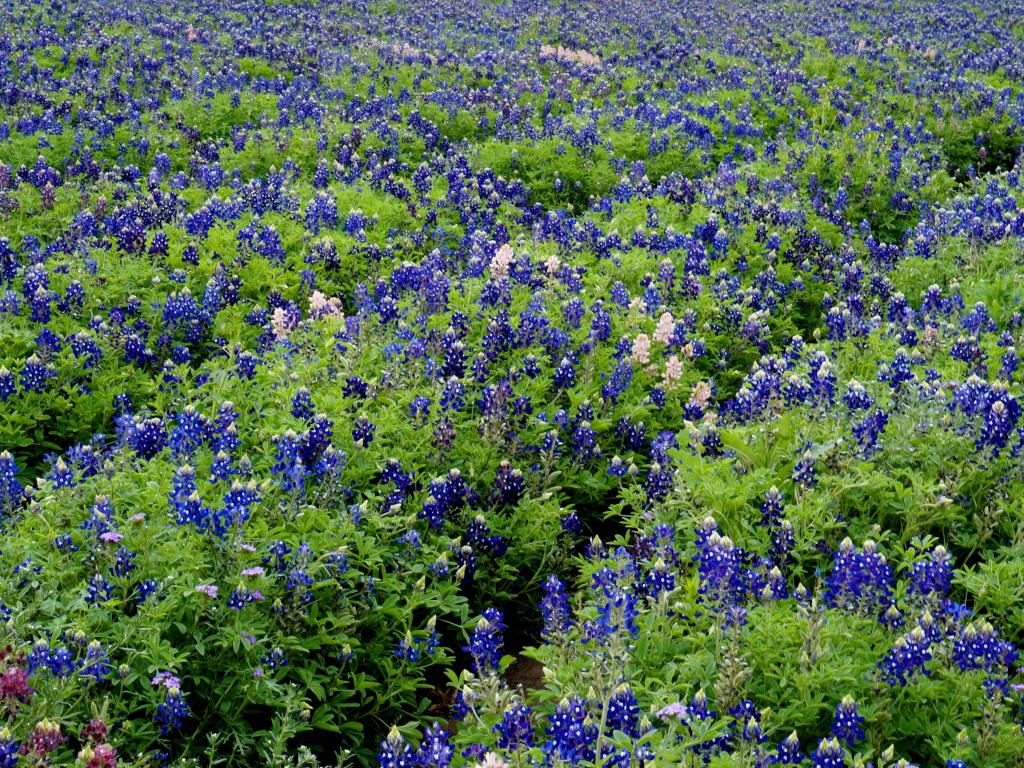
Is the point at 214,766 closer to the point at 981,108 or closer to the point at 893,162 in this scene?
the point at 893,162

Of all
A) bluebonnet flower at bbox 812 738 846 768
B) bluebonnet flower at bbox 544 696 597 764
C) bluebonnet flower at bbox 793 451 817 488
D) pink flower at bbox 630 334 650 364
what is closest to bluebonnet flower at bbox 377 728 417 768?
bluebonnet flower at bbox 544 696 597 764

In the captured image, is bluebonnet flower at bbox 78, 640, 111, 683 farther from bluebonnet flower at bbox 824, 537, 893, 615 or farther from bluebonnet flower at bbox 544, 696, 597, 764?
bluebonnet flower at bbox 824, 537, 893, 615

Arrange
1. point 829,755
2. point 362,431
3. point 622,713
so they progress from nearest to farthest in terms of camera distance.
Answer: point 829,755 → point 622,713 → point 362,431

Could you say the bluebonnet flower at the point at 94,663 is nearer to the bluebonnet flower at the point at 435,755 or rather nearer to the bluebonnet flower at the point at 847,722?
the bluebonnet flower at the point at 435,755

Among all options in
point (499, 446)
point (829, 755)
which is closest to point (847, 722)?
point (829, 755)

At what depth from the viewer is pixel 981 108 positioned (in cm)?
1327

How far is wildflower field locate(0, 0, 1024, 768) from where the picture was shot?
3.48 m

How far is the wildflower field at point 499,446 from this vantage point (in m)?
3.48

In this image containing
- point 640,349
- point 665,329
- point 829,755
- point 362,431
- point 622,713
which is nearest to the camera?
point 829,755

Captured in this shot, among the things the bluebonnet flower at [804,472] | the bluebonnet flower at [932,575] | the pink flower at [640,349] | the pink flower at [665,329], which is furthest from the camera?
the pink flower at [665,329]

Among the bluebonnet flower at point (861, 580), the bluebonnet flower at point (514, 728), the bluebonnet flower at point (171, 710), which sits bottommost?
the bluebonnet flower at point (171, 710)

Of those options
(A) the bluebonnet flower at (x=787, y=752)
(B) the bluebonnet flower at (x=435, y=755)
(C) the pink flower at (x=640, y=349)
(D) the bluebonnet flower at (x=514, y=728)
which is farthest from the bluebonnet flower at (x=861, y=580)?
(C) the pink flower at (x=640, y=349)

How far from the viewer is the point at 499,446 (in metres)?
5.38

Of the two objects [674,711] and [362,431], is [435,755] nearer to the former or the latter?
[674,711]
